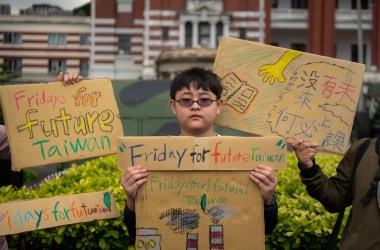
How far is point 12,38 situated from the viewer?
4941cm

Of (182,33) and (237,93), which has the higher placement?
(182,33)

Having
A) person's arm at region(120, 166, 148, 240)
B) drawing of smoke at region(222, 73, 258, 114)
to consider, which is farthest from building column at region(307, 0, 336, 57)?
person's arm at region(120, 166, 148, 240)

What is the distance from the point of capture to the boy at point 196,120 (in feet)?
8.71

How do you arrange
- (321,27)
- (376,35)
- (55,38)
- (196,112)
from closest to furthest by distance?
1. (196,112)
2. (321,27)
3. (376,35)
4. (55,38)

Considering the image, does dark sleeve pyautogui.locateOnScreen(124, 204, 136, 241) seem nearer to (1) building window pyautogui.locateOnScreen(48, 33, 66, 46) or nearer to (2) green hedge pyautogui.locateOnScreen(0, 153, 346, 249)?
(2) green hedge pyautogui.locateOnScreen(0, 153, 346, 249)

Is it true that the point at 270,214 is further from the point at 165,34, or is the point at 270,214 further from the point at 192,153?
the point at 165,34

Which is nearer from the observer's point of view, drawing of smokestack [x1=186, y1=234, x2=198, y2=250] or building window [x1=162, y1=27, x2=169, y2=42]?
drawing of smokestack [x1=186, y1=234, x2=198, y2=250]

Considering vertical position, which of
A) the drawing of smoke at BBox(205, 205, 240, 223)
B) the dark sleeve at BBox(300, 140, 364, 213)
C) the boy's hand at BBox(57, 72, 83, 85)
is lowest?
the drawing of smoke at BBox(205, 205, 240, 223)

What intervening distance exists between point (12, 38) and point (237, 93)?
164 ft

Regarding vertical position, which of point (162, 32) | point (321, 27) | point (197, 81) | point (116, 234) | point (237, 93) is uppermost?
point (321, 27)

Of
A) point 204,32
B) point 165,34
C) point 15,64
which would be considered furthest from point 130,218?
point 15,64

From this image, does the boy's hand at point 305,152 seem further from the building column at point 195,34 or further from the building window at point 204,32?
the building window at point 204,32

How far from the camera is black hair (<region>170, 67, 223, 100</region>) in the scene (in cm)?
280

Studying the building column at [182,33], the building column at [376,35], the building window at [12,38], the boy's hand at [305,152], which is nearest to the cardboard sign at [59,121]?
the boy's hand at [305,152]
